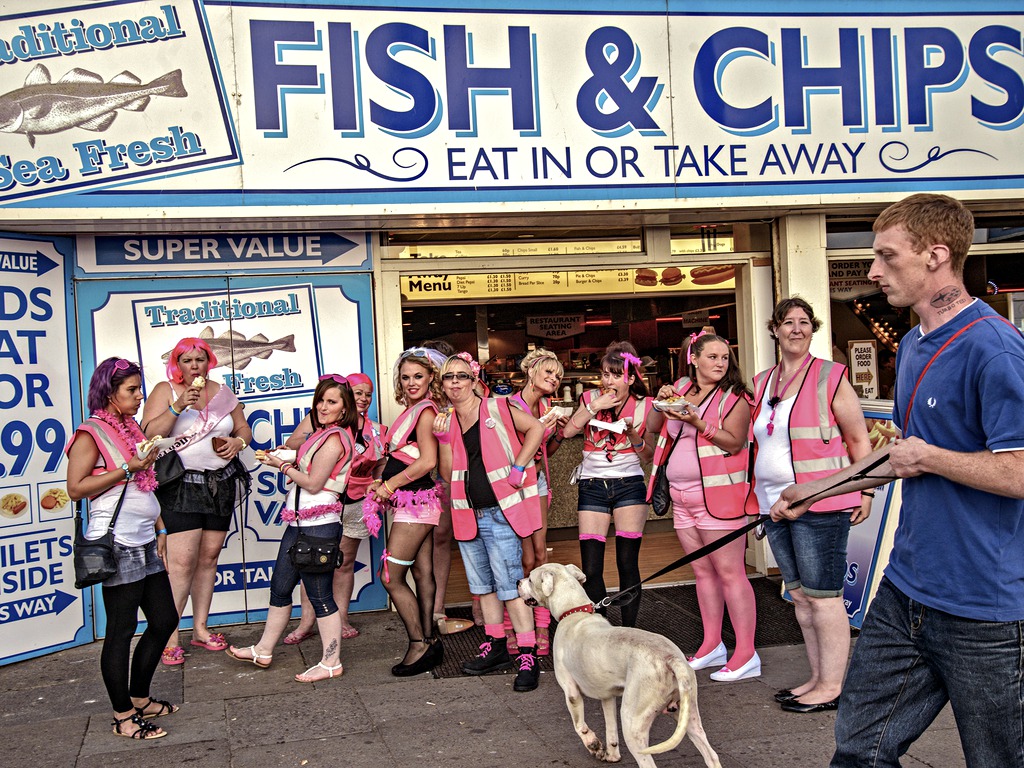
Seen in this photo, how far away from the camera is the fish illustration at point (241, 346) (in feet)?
22.9

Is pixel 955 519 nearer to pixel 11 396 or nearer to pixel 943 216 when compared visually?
pixel 943 216

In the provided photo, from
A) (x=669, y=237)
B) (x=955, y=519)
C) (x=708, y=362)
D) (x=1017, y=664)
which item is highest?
(x=669, y=237)

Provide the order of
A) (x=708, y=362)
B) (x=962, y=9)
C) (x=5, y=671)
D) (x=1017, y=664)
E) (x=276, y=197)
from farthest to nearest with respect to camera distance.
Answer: (x=962, y=9)
(x=276, y=197)
(x=5, y=671)
(x=708, y=362)
(x=1017, y=664)

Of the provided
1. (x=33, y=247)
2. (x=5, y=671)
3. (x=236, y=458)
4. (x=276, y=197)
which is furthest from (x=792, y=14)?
(x=5, y=671)

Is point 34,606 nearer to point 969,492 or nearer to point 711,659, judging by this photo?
point 711,659

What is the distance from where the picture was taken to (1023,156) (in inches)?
305

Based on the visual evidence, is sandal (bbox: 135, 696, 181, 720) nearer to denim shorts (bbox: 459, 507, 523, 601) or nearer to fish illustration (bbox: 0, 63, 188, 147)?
denim shorts (bbox: 459, 507, 523, 601)

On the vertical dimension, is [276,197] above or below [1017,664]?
above

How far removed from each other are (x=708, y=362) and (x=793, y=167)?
2.61 meters

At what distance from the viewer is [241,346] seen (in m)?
7.01

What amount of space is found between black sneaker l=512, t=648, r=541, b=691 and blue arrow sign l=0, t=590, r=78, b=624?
3.26 m

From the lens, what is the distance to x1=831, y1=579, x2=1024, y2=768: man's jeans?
8.21 feet

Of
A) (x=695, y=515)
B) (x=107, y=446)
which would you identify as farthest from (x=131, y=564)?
(x=695, y=515)

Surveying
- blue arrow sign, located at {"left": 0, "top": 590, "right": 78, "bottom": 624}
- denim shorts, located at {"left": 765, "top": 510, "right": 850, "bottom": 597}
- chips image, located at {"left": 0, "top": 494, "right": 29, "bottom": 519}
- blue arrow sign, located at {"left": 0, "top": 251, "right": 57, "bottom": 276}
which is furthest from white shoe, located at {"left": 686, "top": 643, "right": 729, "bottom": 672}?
blue arrow sign, located at {"left": 0, "top": 251, "right": 57, "bottom": 276}
